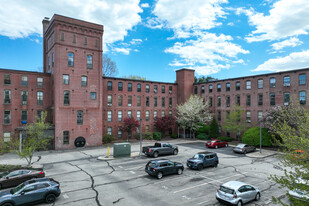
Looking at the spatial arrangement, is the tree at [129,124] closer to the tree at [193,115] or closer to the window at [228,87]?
the tree at [193,115]

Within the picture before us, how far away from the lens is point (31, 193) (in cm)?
1318

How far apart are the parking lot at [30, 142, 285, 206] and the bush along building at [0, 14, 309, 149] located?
10.4m

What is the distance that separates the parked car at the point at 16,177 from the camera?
1612cm

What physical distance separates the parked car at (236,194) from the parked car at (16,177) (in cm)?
1489

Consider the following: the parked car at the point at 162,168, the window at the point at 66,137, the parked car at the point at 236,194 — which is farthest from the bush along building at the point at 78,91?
the parked car at the point at 236,194

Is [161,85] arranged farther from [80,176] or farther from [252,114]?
[80,176]

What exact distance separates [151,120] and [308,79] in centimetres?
3020

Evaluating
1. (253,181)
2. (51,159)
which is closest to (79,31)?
(51,159)

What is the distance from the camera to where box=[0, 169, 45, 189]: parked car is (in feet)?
52.9

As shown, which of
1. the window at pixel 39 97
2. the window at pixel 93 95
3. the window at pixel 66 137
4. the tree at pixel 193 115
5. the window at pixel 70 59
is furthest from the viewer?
Result: the tree at pixel 193 115

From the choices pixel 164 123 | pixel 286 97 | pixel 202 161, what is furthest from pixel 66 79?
pixel 286 97

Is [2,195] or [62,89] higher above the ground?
[62,89]

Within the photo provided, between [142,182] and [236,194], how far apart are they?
308 inches

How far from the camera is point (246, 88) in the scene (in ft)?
135
